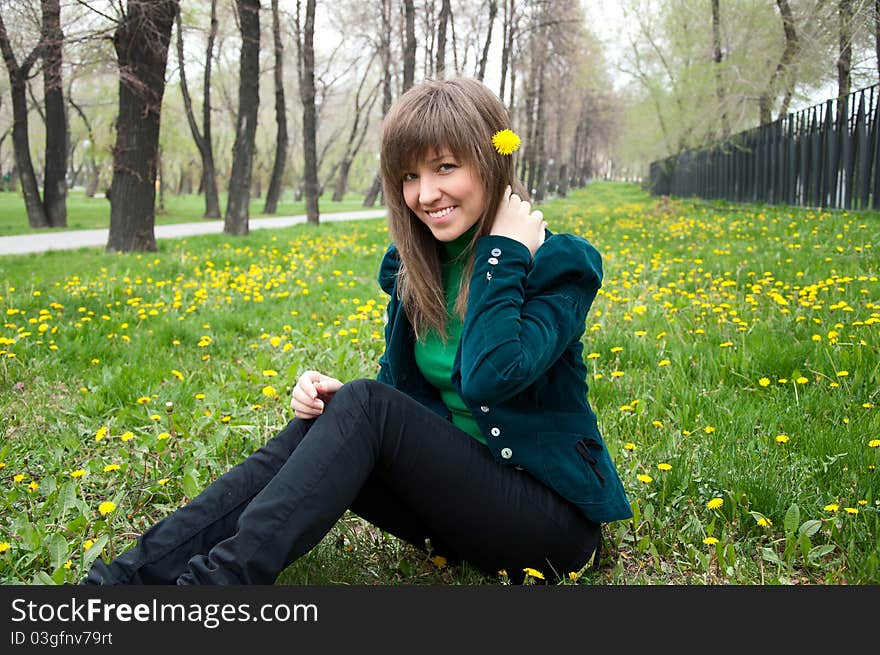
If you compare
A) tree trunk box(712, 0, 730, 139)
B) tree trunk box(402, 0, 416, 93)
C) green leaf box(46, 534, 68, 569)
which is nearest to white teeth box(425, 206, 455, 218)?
green leaf box(46, 534, 68, 569)

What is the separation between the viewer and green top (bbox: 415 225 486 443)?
2.12 meters

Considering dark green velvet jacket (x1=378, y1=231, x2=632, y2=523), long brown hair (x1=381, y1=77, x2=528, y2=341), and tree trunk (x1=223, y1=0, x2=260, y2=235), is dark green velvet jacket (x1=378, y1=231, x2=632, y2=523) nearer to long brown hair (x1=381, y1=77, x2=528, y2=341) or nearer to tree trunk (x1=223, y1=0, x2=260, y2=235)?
long brown hair (x1=381, y1=77, x2=528, y2=341)

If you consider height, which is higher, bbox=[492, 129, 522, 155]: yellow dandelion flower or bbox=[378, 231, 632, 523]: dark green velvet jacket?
bbox=[492, 129, 522, 155]: yellow dandelion flower

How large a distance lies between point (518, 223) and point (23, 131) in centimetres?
1819

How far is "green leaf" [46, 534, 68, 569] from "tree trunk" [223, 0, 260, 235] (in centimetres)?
1205

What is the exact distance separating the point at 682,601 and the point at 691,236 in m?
8.82

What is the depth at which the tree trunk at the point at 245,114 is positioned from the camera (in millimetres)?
13641

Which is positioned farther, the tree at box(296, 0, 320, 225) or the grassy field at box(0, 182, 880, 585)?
the tree at box(296, 0, 320, 225)

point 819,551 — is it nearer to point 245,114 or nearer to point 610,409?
point 610,409

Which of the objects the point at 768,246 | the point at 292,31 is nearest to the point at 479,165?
the point at 768,246

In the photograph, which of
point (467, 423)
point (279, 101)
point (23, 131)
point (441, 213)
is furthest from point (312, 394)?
point (279, 101)

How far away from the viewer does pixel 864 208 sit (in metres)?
10.8

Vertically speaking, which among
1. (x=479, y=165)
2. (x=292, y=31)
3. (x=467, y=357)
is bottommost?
(x=467, y=357)

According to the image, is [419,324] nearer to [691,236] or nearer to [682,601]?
[682,601]
